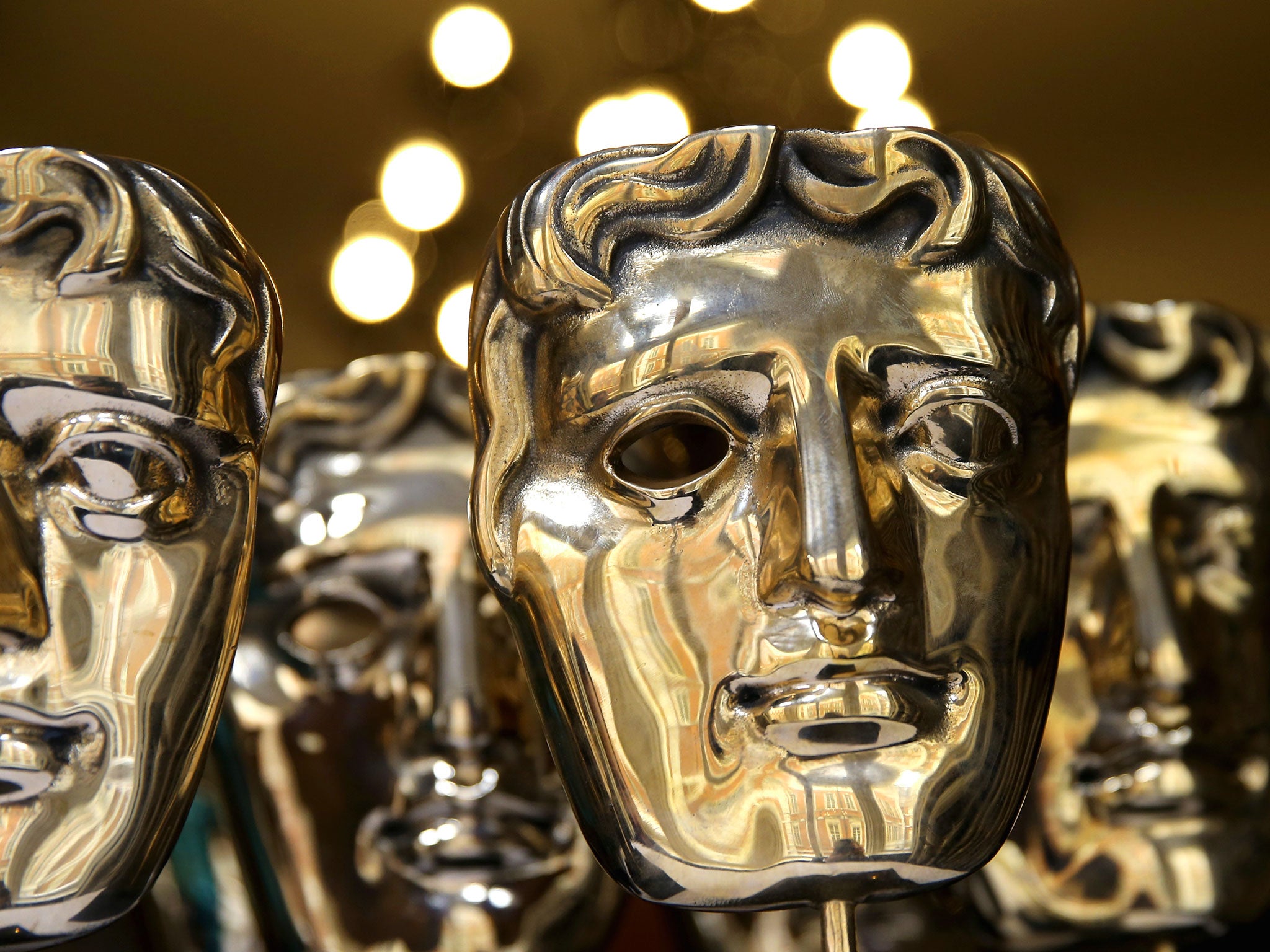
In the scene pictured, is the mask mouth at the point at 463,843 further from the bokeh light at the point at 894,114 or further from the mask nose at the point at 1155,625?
the bokeh light at the point at 894,114

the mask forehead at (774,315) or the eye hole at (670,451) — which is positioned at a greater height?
the mask forehead at (774,315)

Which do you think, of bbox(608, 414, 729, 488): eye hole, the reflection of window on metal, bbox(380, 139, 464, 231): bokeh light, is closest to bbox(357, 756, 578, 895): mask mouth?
the reflection of window on metal

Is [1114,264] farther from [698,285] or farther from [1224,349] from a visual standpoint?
[698,285]

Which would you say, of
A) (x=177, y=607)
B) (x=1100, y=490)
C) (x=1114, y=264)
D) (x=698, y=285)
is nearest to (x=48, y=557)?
(x=177, y=607)

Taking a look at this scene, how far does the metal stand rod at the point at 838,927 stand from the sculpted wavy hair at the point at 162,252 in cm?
18

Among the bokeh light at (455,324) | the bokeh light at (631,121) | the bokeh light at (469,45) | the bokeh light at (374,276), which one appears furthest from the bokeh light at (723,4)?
the bokeh light at (374,276)

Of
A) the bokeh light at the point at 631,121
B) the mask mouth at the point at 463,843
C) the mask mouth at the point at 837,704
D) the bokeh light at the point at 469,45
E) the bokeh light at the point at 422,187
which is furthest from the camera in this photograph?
the bokeh light at the point at 422,187

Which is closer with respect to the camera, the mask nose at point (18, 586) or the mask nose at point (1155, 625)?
the mask nose at point (18, 586)

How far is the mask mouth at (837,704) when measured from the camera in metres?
0.34

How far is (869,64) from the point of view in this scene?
4.04 ft

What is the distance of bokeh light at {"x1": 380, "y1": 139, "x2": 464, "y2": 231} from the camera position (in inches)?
56.6

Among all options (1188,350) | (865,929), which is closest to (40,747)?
(865,929)

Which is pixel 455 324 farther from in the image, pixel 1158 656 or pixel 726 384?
pixel 726 384

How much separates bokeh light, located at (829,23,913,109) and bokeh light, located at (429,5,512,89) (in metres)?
0.29
